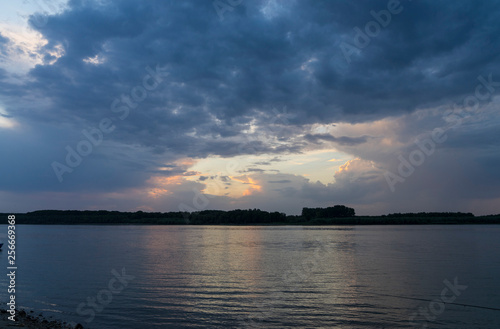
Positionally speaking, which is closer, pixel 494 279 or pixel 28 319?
pixel 28 319

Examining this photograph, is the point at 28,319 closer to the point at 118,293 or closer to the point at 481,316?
the point at 118,293

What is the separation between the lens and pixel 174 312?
17.7m

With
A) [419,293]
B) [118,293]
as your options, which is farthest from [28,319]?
[419,293]

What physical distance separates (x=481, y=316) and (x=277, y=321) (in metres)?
9.52
